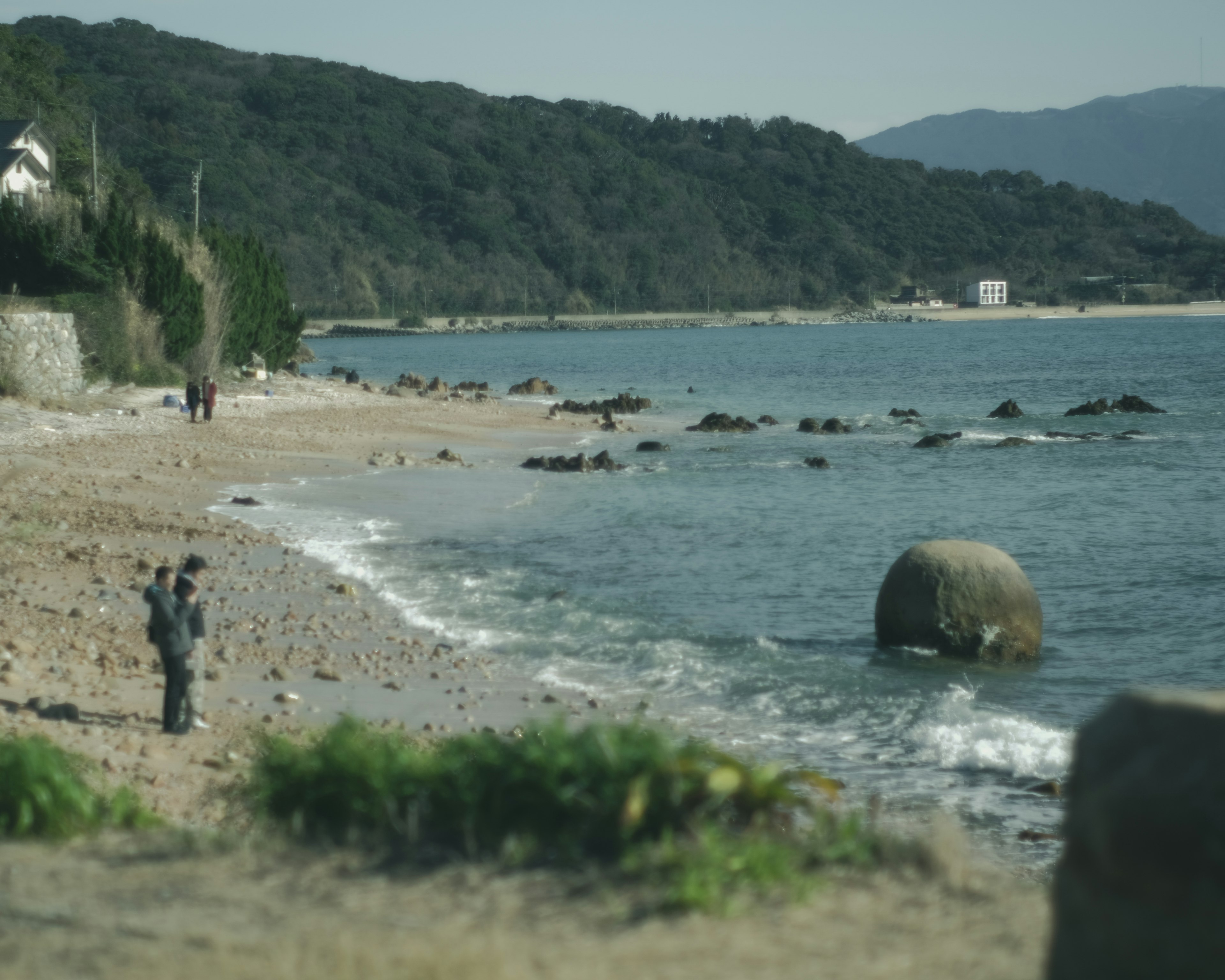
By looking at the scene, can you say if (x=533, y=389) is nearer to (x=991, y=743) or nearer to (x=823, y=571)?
(x=823, y=571)

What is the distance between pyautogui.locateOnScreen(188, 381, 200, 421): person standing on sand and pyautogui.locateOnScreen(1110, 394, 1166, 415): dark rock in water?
34278 mm

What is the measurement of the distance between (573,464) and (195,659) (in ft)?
72.4

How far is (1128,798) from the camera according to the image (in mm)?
3324

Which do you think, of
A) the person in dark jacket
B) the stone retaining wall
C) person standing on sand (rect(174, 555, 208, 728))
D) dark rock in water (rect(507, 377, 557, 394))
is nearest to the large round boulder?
person standing on sand (rect(174, 555, 208, 728))

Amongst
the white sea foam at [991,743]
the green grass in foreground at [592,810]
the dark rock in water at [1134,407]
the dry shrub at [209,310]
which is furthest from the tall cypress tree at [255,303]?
the green grass in foreground at [592,810]

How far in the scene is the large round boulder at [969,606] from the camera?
13.0 m

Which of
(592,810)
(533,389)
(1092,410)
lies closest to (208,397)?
(592,810)

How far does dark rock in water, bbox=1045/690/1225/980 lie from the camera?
127 inches

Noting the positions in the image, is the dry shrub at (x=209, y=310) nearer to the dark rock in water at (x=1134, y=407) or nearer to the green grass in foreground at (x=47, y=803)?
the dark rock in water at (x=1134, y=407)

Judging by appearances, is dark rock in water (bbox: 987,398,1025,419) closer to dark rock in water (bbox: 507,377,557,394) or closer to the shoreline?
dark rock in water (bbox: 507,377,557,394)

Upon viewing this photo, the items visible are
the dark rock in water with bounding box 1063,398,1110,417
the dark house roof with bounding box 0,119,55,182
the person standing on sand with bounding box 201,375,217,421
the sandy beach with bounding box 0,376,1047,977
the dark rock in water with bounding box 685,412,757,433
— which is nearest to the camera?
the sandy beach with bounding box 0,376,1047,977

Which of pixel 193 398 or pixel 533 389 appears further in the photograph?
pixel 533 389

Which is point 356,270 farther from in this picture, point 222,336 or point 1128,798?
point 1128,798

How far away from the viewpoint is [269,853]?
4.85m
